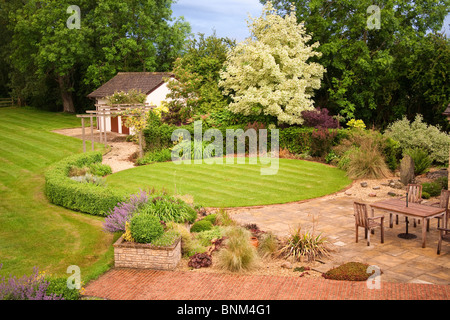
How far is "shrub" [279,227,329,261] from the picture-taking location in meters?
10.0

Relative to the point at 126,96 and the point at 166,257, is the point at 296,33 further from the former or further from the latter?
the point at 166,257

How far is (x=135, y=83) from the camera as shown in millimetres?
34594

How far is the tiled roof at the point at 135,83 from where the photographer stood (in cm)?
3322

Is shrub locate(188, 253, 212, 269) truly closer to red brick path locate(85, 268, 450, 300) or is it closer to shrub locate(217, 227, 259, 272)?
shrub locate(217, 227, 259, 272)

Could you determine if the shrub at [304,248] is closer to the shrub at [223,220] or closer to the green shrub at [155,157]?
the shrub at [223,220]

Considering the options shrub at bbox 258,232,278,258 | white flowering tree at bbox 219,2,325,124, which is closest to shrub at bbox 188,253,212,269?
shrub at bbox 258,232,278,258

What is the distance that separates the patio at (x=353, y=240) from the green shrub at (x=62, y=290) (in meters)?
5.21

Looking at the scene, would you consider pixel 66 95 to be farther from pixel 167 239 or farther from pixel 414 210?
pixel 414 210

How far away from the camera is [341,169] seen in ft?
66.7

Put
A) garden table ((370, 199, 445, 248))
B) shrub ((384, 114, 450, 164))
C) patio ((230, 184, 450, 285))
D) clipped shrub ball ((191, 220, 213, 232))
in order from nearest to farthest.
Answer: patio ((230, 184, 450, 285))
garden table ((370, 199, 445, 248))
clipped shrub ball ((191, 220, 213, 232))
shrub ((384, 114, 450, 164))


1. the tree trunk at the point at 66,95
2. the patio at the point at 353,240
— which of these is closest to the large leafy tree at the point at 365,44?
the patio at the point at 353,240

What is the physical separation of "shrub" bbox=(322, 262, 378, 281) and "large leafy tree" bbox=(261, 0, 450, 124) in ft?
69.4

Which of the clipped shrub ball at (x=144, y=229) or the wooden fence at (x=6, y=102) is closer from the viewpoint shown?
the clipped shrub ball at (x=144, y=229)
